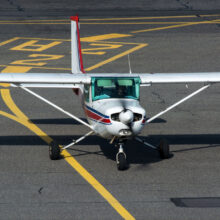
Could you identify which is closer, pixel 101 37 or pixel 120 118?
pixel 120 118

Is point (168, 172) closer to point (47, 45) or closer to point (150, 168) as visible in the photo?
point (150, 168)

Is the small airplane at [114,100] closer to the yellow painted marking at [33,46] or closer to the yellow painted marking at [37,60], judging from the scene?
the yellow painted marking at [37,60]

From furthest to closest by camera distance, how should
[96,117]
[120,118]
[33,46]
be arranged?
[33,46] → [96,117] → [120,118]

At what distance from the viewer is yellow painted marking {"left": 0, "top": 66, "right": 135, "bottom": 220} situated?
12.7 metres

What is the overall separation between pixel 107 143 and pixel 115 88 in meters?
2.59

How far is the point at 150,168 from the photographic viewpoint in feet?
50.2

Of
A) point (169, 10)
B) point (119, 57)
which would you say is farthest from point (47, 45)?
point (169, 10)

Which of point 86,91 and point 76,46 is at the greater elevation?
point 76,46

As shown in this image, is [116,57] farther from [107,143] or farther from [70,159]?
[70,159]

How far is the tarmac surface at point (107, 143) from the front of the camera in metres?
12.9

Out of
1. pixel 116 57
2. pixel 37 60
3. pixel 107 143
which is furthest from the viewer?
pixel 116 57

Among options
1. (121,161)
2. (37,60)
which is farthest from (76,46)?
(37,60)

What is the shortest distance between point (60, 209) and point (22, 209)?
2.50 ft

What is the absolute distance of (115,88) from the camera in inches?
598
